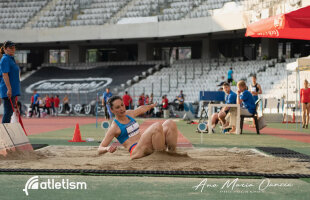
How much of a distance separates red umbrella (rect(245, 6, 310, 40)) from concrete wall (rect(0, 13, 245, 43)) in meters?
Answer: 21.8

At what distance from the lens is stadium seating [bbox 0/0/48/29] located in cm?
4466

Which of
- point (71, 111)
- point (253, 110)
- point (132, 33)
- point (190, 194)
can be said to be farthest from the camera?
point (132, 33)

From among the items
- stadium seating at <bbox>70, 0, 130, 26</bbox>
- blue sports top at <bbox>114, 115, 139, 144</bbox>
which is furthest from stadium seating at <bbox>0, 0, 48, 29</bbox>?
blue sports top at <bbox>114, 115, 139, 144</bbox>

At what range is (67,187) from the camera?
4922 mm

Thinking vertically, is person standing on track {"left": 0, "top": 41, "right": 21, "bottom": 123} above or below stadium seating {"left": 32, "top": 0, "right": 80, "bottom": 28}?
below

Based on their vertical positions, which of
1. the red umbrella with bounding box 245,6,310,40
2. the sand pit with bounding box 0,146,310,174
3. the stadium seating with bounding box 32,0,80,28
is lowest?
the sand pit with bounding box 0,146,310,174

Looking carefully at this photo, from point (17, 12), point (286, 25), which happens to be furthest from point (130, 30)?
point (286, 25)

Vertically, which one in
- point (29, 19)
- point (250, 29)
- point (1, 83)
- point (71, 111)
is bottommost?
point (71, 111)

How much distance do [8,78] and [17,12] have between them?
129ft

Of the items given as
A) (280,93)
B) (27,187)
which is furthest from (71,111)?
(27,187)

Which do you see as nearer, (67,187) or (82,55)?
(67,187)

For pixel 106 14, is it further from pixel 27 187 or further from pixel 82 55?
pixel 27 187

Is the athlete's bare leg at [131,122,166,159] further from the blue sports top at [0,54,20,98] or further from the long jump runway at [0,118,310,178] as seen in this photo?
the blue sports top at [0,54,20,98]

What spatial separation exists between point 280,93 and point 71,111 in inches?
593
